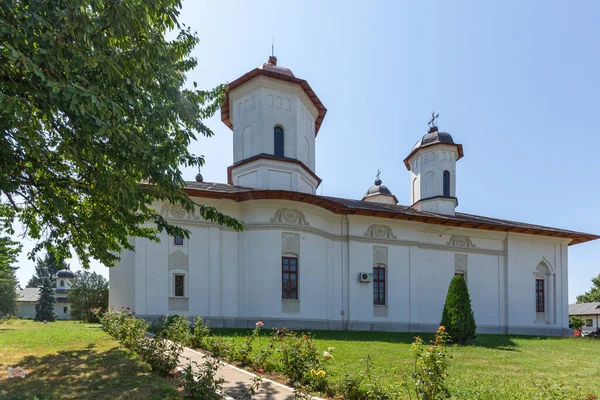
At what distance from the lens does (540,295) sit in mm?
21031

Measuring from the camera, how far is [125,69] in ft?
18.2

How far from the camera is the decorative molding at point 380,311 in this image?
17047 mm

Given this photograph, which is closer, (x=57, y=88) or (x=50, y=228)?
(x=57, y=88)

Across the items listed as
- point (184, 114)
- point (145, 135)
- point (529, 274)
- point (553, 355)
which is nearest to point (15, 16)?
point (145, 135)

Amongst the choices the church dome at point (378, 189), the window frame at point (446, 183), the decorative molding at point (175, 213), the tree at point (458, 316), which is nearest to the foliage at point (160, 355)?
the decorative molding at point (175, 213)

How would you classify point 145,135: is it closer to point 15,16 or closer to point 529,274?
point 15,16

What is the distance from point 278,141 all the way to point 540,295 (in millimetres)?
16014

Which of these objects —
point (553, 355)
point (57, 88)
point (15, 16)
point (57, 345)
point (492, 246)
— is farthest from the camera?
point (492, 246)

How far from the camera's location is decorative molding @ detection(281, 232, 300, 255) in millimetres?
15016

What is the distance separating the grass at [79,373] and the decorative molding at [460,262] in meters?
15.4

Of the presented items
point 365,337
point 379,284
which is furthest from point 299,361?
point 379,284

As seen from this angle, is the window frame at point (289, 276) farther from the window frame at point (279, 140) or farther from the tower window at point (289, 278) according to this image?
the window frame at point (279, 140)

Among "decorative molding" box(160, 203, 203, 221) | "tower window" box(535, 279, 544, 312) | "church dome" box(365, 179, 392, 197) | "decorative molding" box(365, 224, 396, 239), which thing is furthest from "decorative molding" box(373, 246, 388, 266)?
"church dome" box(365, 179, 392, 197)

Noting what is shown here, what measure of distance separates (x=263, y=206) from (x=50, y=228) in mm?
7746
